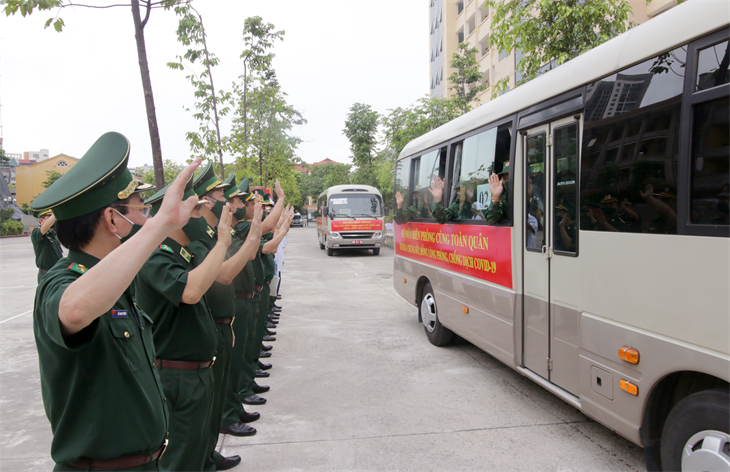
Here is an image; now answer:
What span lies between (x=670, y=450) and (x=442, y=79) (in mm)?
40489

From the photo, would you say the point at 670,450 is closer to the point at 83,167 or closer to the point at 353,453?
the point at 353,453

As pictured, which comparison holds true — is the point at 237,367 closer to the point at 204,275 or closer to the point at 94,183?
the point at 204,275

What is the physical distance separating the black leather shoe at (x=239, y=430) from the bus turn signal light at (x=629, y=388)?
2.89 meters

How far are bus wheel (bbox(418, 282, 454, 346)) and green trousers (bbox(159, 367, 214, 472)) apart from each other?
172 inches

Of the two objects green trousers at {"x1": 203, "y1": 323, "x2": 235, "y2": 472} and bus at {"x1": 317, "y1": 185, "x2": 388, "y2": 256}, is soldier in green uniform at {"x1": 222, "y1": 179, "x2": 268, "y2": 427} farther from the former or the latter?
bus at {"x1": 317, "y1": 185, "x2": 388, "y2": 256}

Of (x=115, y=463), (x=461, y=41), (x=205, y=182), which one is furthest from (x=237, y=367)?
(x=461, y=41)

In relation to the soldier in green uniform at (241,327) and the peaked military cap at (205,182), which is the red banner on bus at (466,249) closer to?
the soldier in green uniform at (241,327)

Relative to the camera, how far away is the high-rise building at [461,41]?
2983cm

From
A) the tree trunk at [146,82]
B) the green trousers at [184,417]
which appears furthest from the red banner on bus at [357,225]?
the green trousers at [184,417]

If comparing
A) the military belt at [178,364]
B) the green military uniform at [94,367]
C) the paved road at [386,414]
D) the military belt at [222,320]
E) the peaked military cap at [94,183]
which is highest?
the peaked military cap at [94,183]

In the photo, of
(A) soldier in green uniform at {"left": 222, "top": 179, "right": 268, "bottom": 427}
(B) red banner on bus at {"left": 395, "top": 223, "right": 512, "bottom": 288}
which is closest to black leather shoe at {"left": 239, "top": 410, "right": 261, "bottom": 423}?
(A) soldier in green uniform at {"left": 222, "top": 179, "right": 268, "bottom": 427}

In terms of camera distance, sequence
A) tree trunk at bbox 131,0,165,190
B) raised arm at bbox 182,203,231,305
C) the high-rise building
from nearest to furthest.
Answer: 1. raised arm at bbox 182,203,231,305
2. tree trunk at bbox 131,0,165,190
3. the high-rise building

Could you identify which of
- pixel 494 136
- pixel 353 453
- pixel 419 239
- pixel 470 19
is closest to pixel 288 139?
pixel 419 239

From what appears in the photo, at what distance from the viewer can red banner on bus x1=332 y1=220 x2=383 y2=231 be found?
67.1 ft
